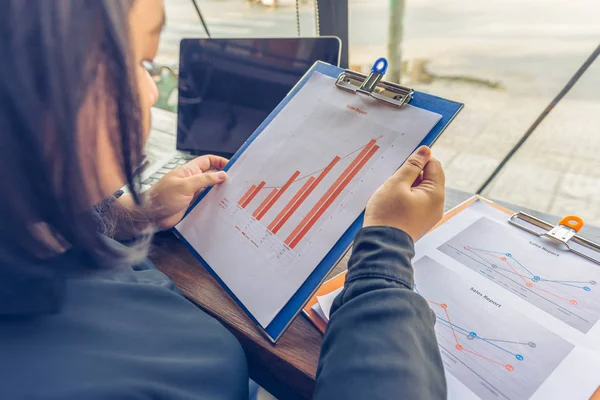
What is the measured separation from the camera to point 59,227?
0.40 m

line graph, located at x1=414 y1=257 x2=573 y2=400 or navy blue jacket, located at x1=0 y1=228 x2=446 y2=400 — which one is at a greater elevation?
line graph, located at x1=414 y1=257 x2=573 y2=400

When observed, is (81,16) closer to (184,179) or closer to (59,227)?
(59,227)

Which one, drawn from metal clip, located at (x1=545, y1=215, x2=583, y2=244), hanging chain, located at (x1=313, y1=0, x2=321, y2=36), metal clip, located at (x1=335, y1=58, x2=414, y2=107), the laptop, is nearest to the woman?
metal clip, located at (x1=335, y1=58, x2=414, y2=107)

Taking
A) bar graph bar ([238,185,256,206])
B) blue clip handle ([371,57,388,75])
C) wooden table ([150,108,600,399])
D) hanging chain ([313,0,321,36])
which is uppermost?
hanging chain ([313,0,321,36])

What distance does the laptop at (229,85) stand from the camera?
868mm

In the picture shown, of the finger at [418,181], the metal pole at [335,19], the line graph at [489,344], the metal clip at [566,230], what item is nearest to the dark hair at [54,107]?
the finger at [418,181]

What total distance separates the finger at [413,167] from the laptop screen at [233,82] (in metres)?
0.43

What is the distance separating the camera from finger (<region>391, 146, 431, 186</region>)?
19.8 inches

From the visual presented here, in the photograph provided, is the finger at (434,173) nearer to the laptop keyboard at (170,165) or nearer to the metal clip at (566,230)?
the metal clip at (566,230)

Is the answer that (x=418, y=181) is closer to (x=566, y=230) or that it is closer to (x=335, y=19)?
(x=566, y=230)

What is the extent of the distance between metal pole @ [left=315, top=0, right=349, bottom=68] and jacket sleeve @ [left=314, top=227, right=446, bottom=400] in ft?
2.47

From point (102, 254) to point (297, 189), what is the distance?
29 centimetres

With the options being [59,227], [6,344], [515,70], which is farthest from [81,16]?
[515,70]

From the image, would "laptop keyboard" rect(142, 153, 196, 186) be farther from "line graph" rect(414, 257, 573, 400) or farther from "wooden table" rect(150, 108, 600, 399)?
"line graph" rect(414, 257, 573, 400)
